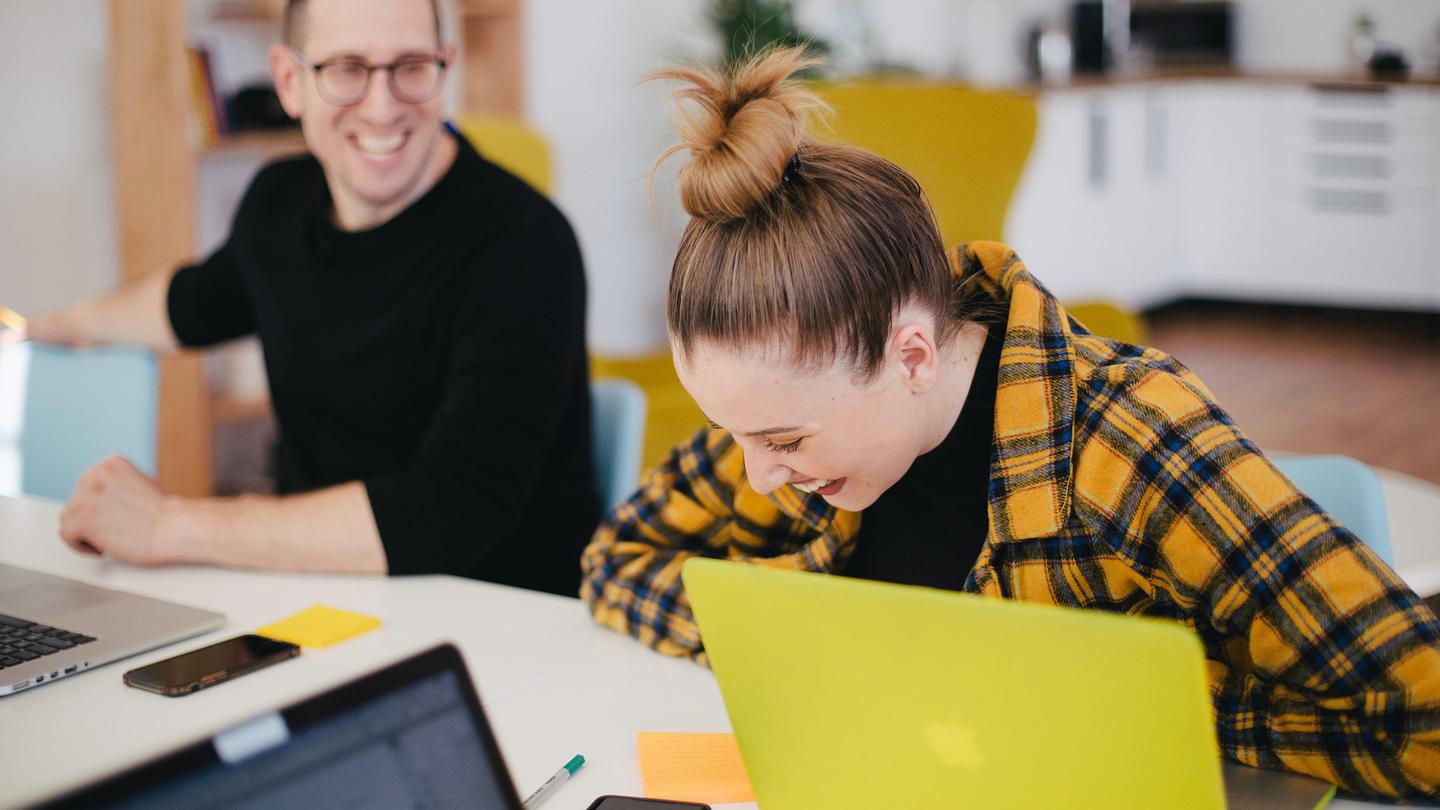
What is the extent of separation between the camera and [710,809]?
103 centimetres

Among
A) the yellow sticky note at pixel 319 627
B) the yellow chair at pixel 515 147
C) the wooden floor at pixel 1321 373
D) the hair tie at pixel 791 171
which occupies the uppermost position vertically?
the hair tie at pixel 791 171

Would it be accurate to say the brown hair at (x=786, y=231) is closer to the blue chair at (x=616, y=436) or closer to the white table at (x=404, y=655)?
the white table at (x=404, y=655)

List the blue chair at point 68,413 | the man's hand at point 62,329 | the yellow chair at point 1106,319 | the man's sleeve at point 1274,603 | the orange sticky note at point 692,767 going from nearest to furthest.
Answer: the man's sleeve at point 1274,603, the orange sticky note at point 692,767, the blue chair at point 68,413, the man's hand at point 62,329, the yellow chair at point 1106,319

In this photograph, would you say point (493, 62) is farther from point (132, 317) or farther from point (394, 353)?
point (394, 353)

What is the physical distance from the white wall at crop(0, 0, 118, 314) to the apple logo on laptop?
316 centimetres

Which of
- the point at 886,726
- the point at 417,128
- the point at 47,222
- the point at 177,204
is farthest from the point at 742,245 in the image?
the point at 47,222

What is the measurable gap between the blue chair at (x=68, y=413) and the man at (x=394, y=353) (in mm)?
177

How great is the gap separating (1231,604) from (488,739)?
0.53 metres

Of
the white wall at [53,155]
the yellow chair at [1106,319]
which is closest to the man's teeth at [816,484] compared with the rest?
the yellow chair at [1106,319]

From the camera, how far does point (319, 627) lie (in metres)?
1.37

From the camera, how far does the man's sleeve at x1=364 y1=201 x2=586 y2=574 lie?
156 cm

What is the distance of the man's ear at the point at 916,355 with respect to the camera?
1.10m

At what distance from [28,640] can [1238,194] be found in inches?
234

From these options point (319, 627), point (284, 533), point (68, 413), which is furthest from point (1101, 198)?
point (319, 627)
